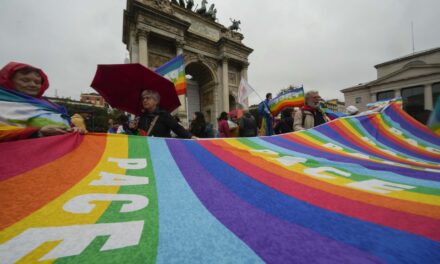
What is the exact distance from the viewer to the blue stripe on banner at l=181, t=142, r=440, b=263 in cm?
64

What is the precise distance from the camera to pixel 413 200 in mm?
1021

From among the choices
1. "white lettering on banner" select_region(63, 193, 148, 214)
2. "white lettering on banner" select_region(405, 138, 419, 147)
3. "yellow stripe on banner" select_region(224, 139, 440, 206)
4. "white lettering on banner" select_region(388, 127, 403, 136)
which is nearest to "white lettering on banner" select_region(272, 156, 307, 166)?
"yellow stripe on banner" select_region(224, 139, 440, 206)

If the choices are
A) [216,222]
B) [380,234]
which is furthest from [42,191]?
[380,234]

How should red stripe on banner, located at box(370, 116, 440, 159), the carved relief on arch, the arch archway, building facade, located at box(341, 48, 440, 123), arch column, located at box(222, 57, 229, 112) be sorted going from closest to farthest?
red stripe on banner, located at box(370, 116, 440, 159), the carved relief on arch, arch column, located at box(222, 57, 229, 112), the arch archway, building facade, located at box(341, 48, 440, 123)

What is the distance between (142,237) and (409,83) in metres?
43.4

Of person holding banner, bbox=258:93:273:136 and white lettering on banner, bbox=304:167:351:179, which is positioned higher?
person holding banner, bbox=258:93:273:136

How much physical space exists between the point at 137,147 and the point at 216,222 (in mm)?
1141

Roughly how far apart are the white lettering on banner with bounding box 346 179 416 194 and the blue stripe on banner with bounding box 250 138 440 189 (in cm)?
11

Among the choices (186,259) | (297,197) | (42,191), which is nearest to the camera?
(186,259)

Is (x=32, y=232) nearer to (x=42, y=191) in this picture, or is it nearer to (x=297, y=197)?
(x=42, y=191)

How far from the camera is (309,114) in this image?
11.3 feet

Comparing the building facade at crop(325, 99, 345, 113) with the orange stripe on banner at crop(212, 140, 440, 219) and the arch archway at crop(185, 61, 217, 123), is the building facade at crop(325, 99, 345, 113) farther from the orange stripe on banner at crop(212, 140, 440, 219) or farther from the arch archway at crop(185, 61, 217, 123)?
the orange stripe on banner at crop(212, 140, 440, 219)

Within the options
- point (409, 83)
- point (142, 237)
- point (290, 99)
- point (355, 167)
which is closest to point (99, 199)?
point (142, 237)

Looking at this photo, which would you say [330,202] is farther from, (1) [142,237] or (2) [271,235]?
(1) [142,237]
